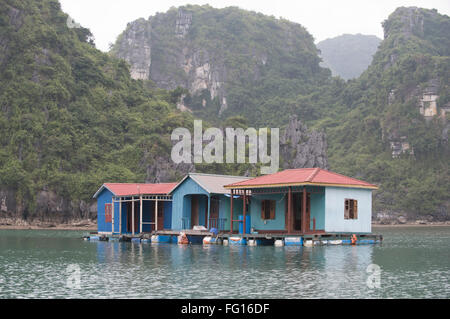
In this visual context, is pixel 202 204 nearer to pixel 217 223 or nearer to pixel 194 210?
pixel 194 210

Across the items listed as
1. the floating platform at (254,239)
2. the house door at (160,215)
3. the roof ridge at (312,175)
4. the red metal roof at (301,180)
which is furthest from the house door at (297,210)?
the house door at (160,215)

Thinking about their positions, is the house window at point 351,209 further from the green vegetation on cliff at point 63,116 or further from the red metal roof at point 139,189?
the green vegetation on cliff at point 63,116

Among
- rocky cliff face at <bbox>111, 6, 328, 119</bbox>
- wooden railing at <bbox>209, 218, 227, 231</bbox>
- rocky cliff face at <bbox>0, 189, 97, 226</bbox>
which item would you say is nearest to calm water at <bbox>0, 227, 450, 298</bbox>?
wooden railing at <bbox>209, 218, 227, 231</bbox>

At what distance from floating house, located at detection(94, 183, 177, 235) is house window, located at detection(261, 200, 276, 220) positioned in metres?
6.92

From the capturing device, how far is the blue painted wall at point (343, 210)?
39.4 m

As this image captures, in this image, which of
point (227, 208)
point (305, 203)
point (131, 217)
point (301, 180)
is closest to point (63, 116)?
point (131, 217)

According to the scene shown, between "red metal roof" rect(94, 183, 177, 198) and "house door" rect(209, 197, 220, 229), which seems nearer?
"house door" rect(209, 197, 220, 229)

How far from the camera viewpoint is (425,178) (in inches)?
4754

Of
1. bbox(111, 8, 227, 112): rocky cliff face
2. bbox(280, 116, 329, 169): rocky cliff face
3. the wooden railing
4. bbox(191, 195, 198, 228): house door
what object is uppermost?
bbox(111, 8, 227, 112): rocky cliff face

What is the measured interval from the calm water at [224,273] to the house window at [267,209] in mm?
5147

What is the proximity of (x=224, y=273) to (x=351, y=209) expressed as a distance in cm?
1806

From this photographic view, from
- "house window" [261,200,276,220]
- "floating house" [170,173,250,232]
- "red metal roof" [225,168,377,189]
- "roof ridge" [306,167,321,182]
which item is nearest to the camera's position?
"roof ridge" [306,167,321,182]

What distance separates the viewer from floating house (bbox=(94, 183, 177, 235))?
46225 mm

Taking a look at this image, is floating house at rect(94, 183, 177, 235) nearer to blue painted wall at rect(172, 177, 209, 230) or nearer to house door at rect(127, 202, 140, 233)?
house door at rect(127, 202, 140, 233)
